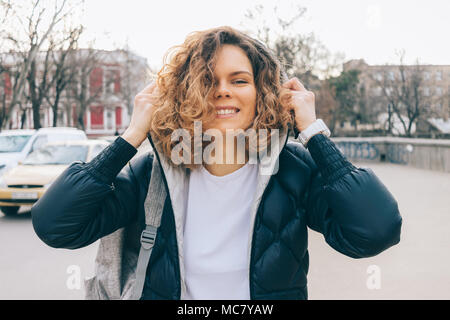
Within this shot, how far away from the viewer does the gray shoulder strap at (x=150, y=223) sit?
154 cm

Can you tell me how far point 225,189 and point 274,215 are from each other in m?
0.25

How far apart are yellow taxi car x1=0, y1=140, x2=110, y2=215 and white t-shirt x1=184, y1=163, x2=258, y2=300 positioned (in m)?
7.22

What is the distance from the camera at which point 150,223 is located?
61.8 inches

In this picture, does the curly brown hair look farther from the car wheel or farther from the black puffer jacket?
the car wheel

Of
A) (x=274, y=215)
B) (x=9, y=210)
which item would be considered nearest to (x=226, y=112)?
(x=274, y=215)

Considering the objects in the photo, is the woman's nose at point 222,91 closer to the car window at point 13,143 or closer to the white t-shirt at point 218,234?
the white t-shirt at point 218,234

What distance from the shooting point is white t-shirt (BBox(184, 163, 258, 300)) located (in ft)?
5.25

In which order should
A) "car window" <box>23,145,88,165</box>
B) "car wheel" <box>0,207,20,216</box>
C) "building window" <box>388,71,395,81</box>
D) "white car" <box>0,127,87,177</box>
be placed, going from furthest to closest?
"building window" <box>388,71,395,81</box>
"white car" <box>0,127,87,177</box>
"car window" <box>23,145,88,165</box>
"car wheel" <box>0,207,20,216</box>

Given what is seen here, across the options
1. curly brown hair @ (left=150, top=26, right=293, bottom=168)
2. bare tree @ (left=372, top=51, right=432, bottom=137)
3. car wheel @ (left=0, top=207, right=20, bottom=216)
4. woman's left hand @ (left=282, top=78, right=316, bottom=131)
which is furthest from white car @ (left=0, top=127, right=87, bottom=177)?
bare tree @ (left=372, top=51, right=432, bottom=137)

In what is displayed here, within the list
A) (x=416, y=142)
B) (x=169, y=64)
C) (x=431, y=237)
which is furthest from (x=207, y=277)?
(x=416, y=142)

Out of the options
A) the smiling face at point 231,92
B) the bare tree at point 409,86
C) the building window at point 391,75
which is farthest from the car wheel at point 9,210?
the building window at point 391,75

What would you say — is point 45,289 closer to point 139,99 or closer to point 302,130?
point 139,99

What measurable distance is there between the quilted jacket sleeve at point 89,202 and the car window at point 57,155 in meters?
8.07
